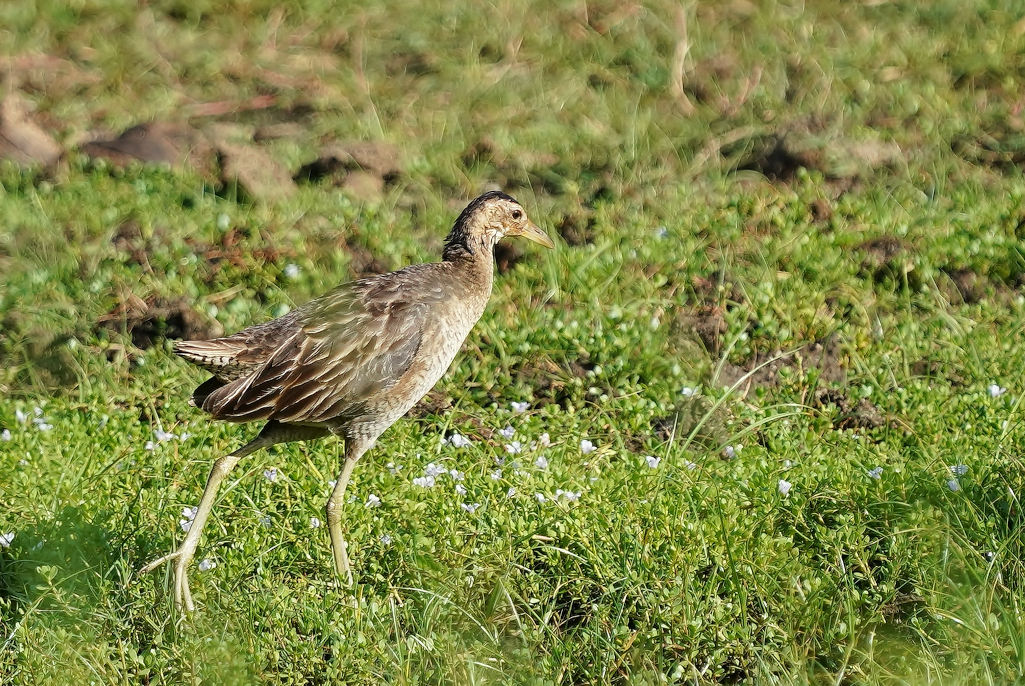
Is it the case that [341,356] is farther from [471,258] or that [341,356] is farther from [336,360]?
[471,258]

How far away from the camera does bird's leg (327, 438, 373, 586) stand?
492 centimetres

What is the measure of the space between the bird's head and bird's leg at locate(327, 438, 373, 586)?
1.06m

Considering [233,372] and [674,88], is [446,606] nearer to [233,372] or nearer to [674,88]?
[233,372]

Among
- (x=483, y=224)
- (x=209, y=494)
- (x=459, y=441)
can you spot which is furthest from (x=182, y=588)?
(x=483, y=224)

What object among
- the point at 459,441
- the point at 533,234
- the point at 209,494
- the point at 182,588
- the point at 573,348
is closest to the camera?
the point at 182,588

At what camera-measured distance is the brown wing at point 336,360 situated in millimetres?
5273

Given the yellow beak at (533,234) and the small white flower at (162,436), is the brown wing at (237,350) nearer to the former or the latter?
the small white flower at (162,436)

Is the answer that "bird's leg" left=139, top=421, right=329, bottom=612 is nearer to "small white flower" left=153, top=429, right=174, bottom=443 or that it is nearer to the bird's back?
the bird's back

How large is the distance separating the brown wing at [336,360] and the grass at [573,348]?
0.44 m

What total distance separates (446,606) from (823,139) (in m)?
4.95

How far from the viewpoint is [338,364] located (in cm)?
538

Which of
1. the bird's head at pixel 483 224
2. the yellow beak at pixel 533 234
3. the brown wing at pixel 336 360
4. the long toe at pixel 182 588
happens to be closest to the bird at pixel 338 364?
the brown wing at pixel 336 360

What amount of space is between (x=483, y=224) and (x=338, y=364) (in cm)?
112

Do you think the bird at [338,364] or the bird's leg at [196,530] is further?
the bird at [338,364]
